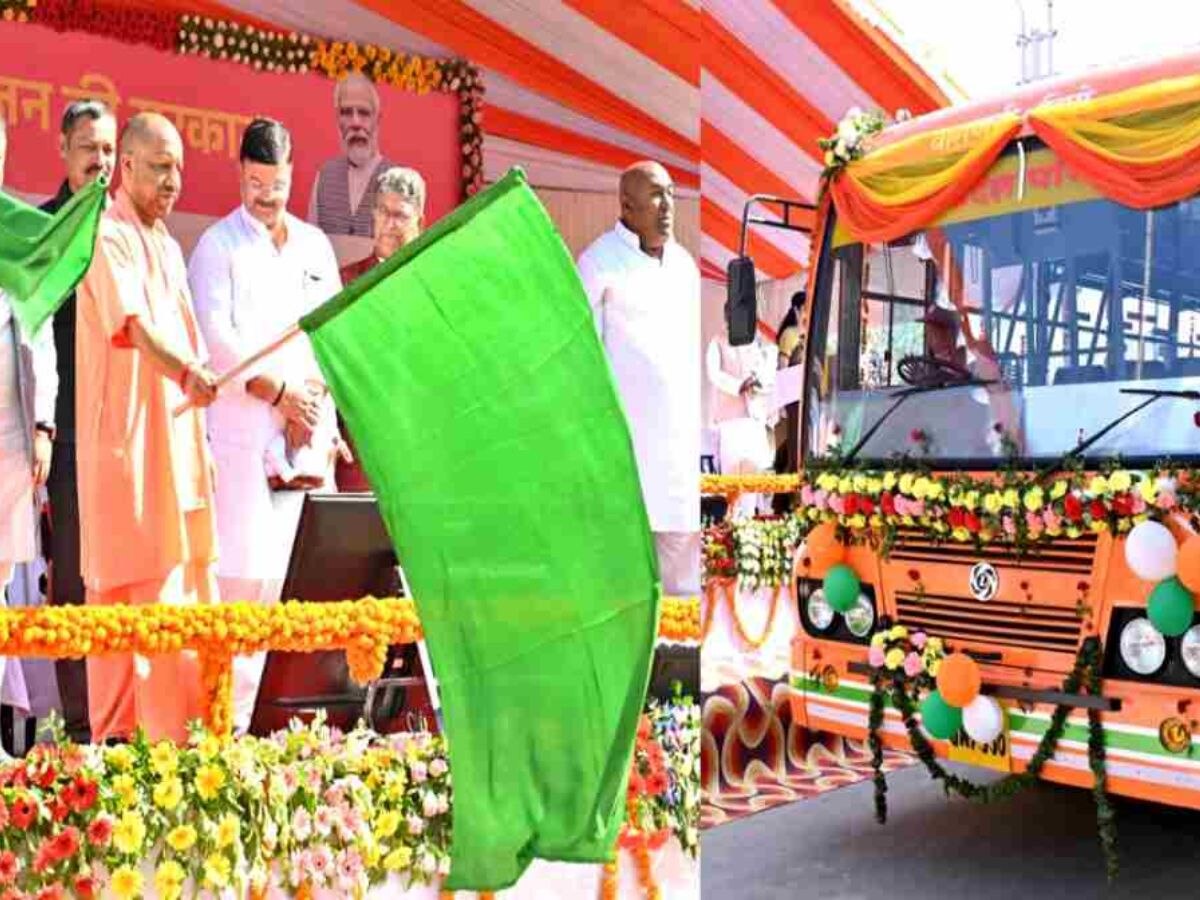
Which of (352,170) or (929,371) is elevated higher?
(352,170)

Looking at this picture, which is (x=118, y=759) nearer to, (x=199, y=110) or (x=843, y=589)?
(x=199, y=110)

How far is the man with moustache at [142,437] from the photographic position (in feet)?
13.9

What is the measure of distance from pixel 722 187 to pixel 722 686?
8.77 ft

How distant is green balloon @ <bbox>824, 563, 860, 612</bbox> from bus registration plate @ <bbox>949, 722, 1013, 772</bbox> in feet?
2.08

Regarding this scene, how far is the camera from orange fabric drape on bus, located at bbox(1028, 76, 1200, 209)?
492cm

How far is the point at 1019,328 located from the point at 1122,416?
0.51 m

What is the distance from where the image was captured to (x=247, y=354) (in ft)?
14.9

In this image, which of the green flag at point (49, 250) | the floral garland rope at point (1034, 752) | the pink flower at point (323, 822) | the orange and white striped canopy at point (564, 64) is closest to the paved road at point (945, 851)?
the floral garland rope at point (1034, 752)

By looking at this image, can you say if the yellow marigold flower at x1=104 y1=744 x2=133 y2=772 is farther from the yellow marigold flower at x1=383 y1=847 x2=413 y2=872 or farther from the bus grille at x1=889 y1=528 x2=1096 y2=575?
the bus grille at x1=889 y1=528 x2=1096 y2=575

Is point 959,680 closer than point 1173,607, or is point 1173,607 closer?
point 1173,607

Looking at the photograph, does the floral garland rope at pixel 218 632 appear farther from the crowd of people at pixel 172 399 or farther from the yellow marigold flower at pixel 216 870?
the yellow marigold flower at pixel 216 870

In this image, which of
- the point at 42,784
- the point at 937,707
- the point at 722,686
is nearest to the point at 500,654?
the point at 42,784

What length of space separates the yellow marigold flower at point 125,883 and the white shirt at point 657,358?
209 centimetres

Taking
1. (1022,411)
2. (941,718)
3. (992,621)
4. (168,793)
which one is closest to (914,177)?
(1022,411)
